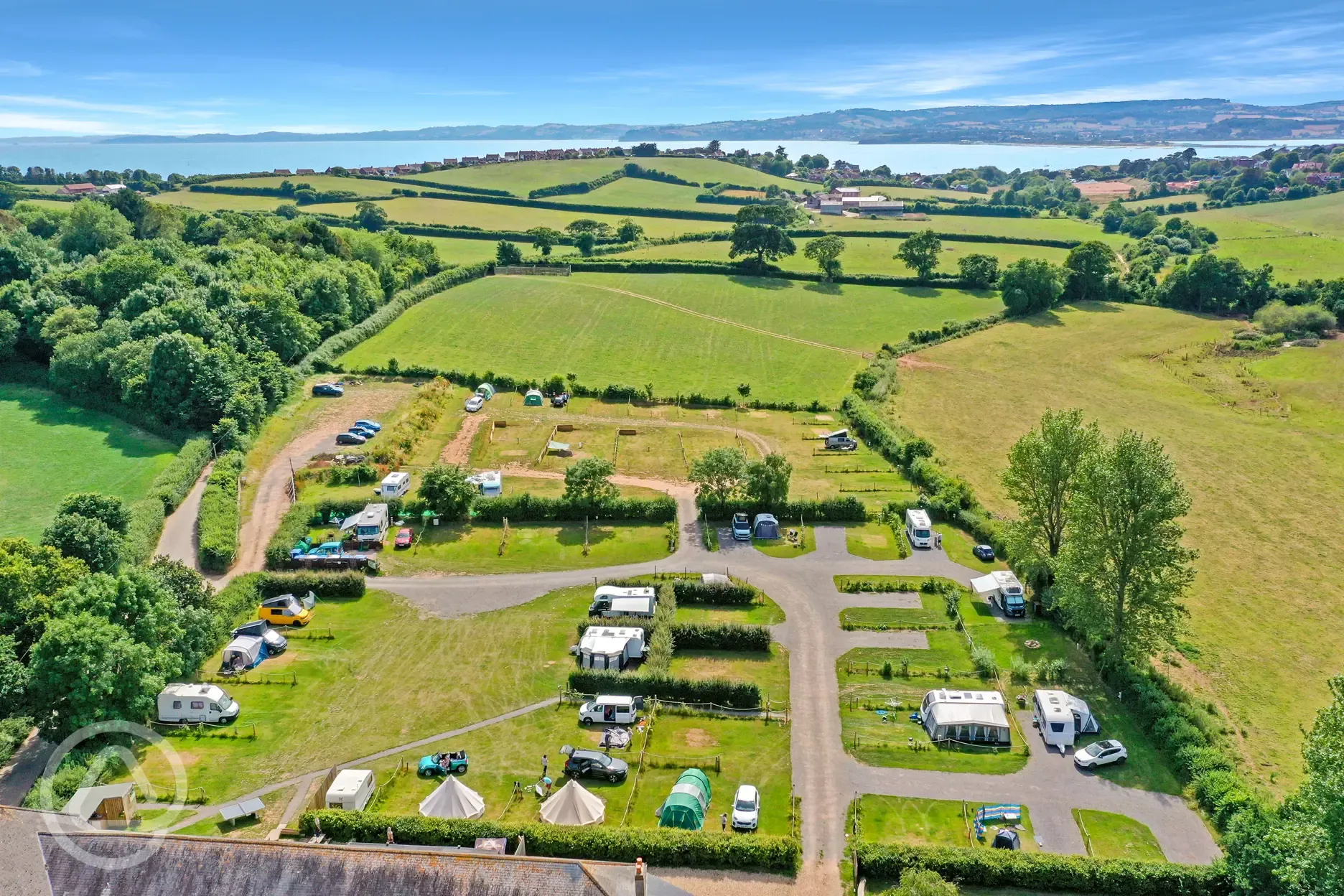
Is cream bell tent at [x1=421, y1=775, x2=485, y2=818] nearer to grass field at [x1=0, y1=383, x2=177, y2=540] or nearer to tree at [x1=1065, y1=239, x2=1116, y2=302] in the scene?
grass field at [x1=0, y1=383, x2=177, y2=540]

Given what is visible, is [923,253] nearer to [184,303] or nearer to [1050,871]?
[184,303]

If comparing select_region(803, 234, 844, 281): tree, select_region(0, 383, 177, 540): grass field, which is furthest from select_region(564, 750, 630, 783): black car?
select_region(803, 234, 844, 281): tree

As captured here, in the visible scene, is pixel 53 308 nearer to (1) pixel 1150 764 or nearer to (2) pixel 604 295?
(2) pixel 604 295

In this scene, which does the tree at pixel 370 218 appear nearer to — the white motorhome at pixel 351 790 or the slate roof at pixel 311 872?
the white motorhome at pixel 351 790

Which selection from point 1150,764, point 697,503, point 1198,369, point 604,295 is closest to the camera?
point 1150,764

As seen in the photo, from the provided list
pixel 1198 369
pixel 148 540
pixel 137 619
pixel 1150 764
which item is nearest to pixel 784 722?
pixel 1150 764

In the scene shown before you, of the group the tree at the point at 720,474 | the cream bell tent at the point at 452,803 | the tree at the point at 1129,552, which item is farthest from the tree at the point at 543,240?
the cream bell tent at the point at 452,803

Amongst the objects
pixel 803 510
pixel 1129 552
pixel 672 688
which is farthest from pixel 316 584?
pixel 1129 552
